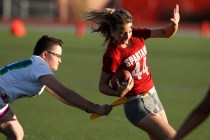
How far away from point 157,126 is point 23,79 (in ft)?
5.18

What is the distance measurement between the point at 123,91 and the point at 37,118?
512cm

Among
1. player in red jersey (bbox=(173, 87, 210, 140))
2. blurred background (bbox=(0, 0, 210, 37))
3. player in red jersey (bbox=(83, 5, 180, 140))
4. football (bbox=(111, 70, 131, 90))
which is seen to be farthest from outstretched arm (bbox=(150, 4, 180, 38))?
blurred background (bbox=(0, 0, 210, 37))

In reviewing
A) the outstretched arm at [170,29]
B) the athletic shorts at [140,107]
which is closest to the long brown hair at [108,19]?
the outstretched arm at [170,29]

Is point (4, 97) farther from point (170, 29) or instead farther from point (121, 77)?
point (170, 29)

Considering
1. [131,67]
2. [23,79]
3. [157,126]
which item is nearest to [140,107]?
[157,126]

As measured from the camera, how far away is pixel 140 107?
303 inches

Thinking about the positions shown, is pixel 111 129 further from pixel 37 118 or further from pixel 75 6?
pixel 75 6

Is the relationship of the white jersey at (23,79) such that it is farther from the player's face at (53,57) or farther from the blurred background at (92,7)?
the blurred background at (92,7)

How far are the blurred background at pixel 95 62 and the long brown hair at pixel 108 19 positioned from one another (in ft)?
8.95

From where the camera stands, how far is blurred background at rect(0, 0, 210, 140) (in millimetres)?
11156

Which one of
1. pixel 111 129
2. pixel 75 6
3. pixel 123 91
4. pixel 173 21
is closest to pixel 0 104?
pixel 123 91

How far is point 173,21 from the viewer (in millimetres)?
8102

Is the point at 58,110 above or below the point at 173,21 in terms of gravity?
below

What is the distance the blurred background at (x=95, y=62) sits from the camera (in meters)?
11.2
